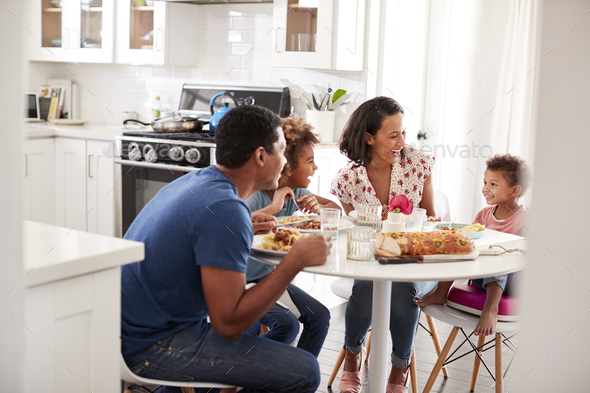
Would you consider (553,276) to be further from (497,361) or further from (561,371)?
(497,361)

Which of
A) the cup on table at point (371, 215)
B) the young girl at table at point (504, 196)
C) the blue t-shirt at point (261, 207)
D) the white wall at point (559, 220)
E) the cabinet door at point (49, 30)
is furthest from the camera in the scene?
the cabinet door at point (49, 30)

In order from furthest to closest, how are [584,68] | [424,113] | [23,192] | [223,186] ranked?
[424,113]
[223,186]
[23,192]
[584,68]

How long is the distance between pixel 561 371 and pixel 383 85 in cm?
299

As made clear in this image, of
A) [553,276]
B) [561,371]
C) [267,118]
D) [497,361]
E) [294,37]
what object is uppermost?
[294,37]

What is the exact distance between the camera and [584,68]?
1.95ft

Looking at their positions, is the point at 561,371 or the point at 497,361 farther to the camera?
the point at 497,361

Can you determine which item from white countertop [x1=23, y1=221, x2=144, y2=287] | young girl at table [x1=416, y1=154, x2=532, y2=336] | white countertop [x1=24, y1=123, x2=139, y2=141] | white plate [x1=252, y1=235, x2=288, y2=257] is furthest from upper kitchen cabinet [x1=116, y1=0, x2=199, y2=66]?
white countertop [x1=23, y1=221, x2=144, y2=287]

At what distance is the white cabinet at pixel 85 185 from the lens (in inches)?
146

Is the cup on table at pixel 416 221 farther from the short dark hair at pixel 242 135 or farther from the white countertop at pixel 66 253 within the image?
the white countertop at pixel 66 253

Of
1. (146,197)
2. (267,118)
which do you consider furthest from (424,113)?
(267,118)

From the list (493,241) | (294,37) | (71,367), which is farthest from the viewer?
(294,37)

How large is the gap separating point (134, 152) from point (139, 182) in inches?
7.6

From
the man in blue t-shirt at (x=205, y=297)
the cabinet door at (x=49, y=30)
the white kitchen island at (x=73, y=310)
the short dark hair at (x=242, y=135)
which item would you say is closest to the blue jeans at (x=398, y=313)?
the man in blue t-shirt at (x=205, y=297)

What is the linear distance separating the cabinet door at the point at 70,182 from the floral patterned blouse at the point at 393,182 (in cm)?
209
